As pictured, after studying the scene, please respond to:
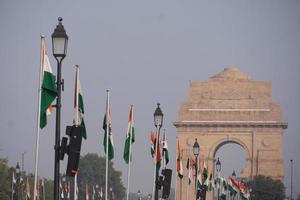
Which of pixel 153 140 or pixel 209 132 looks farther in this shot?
pixel 209 132

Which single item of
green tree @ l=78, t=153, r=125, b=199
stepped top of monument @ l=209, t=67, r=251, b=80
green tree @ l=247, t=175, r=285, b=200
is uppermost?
stepped top of monument @ l=209, t=67, r=251, b=80

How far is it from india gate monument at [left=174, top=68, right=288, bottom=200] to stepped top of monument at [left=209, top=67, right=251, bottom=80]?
Result: 2.55 metres

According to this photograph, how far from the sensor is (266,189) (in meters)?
109

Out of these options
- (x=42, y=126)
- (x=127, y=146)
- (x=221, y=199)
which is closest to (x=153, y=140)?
(x=127, y=146)

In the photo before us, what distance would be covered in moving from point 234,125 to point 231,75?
7.62 meters

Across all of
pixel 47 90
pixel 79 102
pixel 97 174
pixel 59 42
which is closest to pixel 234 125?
pixel 97 174

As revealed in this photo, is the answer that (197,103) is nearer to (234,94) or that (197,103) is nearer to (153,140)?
(234,94)

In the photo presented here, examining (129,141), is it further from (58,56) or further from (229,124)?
(229,124)

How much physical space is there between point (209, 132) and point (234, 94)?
4.97 m

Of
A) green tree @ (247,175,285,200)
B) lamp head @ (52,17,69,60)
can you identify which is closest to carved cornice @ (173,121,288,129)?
green tree @ (247,175,285,200)

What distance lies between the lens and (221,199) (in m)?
74.2

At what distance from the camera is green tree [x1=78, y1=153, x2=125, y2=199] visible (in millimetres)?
155875

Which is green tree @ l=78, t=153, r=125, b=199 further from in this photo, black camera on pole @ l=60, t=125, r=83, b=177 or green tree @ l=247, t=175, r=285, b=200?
black camera on pole @ l=60, t=125, r=83, b=177

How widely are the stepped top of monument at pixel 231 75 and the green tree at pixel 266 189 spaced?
53.4ft
